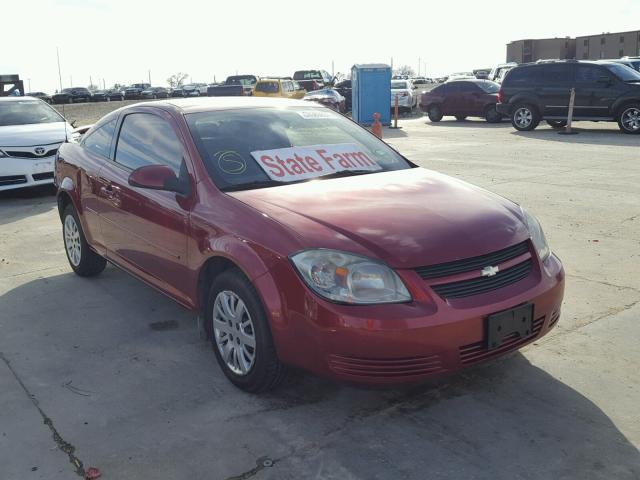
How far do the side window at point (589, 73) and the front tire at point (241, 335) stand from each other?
1518cm

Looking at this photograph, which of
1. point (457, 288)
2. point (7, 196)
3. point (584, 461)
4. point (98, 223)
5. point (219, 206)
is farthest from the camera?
point (7, 196)

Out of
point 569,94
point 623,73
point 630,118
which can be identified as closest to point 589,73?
point 569,94

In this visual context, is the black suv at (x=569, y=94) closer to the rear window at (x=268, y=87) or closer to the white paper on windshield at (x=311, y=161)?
the rear window at (x=268, y=87)

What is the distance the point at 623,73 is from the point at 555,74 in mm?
1689

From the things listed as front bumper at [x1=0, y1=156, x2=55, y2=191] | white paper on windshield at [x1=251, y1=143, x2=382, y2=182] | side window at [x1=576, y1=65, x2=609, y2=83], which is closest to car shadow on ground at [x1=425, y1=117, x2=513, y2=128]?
side window at [x1=576, y1=65, x2=609, y2=83]

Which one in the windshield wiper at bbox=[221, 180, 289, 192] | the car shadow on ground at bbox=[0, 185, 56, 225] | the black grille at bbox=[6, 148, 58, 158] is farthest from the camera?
the black grille at bbox=[6, 148, 58, 158]

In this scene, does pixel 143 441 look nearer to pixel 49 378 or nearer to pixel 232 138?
pixel 49 378

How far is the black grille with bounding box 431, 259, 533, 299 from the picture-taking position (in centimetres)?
299

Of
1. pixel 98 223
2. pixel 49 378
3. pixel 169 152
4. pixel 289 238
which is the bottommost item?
pixel 49 378

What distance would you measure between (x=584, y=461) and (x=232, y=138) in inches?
104

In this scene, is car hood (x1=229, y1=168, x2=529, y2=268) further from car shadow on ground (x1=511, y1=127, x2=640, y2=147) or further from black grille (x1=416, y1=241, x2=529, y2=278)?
car shadow on ground (x1=511, y1=127, x2=640, y2=147)

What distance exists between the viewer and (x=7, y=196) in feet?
32.7

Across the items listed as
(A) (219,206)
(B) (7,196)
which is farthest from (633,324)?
(B) (7,196)

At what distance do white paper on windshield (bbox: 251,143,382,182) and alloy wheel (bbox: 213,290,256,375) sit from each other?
82cm
